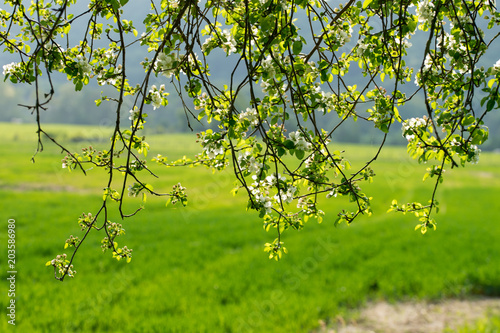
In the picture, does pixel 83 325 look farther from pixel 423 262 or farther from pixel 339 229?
pixel 339 229

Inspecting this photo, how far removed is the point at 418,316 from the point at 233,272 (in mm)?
3545

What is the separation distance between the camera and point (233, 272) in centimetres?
822

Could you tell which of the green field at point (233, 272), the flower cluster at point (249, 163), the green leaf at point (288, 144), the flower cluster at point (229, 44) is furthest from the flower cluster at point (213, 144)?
the green field at point (233, 272)

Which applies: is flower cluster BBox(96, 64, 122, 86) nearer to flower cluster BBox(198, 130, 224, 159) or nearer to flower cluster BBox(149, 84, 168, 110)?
flower cluster BBox(149, 84, 168, 110)

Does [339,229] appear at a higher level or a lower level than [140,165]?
lower

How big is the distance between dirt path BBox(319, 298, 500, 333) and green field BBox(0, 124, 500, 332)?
231 millimetres

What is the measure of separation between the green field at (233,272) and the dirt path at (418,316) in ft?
0.76

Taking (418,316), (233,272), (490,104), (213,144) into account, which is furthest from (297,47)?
(233,272)

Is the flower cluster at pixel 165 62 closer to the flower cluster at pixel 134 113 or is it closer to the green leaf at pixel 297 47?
the flower cluster at pixel 134 113

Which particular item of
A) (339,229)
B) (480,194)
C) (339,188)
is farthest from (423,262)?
(480,194)

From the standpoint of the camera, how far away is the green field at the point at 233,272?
608 centimetres

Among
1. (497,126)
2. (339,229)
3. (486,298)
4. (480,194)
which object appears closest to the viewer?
(486,298)

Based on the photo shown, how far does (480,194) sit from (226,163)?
24.2 metres

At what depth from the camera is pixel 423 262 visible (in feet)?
29.7
